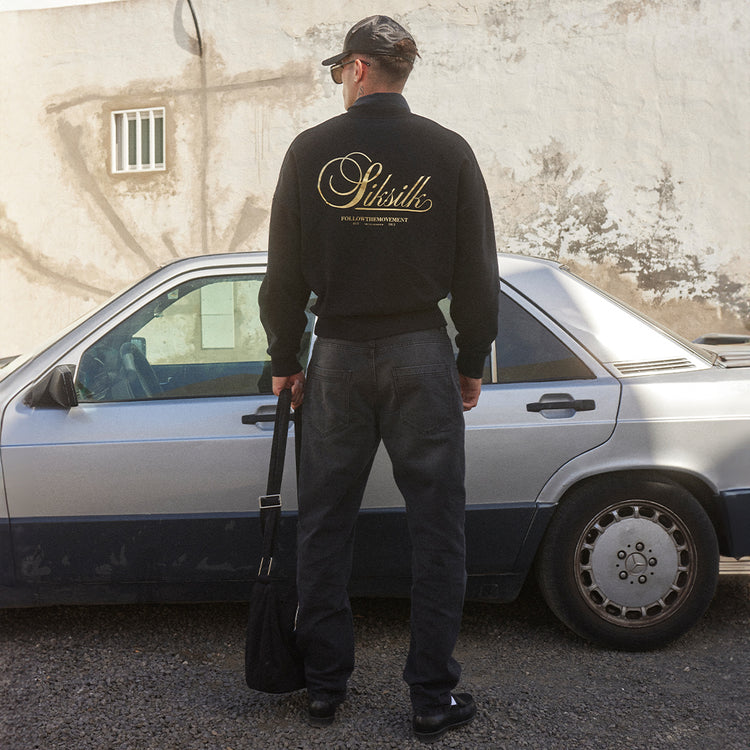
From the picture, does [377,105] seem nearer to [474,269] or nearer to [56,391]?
[474,269]

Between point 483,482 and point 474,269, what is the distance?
926 mm

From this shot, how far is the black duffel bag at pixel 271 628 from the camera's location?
2.52 metres

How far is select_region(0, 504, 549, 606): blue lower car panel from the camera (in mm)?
3055

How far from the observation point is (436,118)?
10570 millimetres

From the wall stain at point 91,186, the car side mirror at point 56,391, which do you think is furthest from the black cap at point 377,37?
the wall stain at point 91,186

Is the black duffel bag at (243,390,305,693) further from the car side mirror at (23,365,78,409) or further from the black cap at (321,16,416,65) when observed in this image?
the black cap at (321,16,416,65)

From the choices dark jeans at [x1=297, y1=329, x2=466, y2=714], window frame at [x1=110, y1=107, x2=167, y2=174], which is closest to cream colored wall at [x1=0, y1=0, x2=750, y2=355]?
window frame at [x1=110, y1=107, x2=167, y2=174]

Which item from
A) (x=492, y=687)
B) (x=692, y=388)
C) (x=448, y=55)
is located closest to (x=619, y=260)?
(x=448, y=55)

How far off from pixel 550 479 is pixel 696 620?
74cm

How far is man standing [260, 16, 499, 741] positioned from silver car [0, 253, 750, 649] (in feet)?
1.82

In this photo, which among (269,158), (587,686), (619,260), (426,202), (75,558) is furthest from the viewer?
(269,158)

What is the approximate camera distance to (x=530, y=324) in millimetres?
3168

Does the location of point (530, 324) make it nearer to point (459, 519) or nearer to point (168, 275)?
point (459, 519)

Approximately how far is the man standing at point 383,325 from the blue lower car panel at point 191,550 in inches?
20.5
